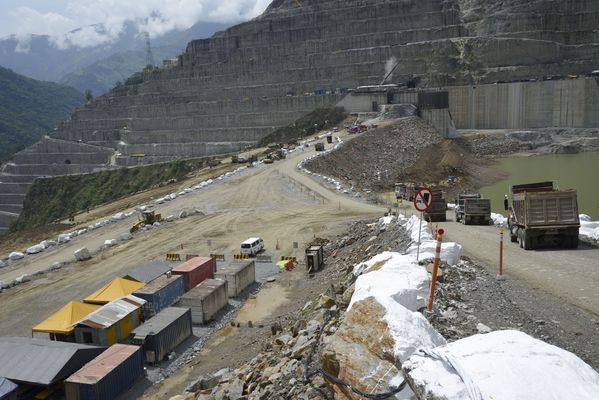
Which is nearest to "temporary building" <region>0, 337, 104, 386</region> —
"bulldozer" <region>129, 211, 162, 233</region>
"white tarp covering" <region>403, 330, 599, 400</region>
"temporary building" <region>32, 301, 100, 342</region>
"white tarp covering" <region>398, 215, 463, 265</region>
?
"temporary building" <region>32, 301, 100, 342</region>

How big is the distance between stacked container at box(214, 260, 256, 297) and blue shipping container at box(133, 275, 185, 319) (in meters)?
1.68

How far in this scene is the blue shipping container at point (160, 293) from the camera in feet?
60.4

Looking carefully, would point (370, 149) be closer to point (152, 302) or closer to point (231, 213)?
point (231, 213)

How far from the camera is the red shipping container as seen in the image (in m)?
20.4

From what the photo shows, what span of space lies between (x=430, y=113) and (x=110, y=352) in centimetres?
5304

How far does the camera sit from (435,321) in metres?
8.90

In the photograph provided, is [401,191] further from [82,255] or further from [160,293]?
[160,293]

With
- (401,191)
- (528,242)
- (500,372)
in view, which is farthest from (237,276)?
(401,191)

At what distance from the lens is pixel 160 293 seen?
61.3 feet

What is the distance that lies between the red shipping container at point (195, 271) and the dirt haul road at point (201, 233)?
4232 millimetres

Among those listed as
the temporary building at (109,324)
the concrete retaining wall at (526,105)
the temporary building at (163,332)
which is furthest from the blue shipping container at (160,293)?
the concrete retaining wall at (526,105)

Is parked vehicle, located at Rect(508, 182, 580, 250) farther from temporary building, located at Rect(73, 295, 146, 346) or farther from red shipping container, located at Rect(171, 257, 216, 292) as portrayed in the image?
temporary building, located at Rect(73, 295, 146, 346)

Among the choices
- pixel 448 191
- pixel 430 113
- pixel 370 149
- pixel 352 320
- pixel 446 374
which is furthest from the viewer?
pixel 430 113

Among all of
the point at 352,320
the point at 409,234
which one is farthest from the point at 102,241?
the point at 352,320
